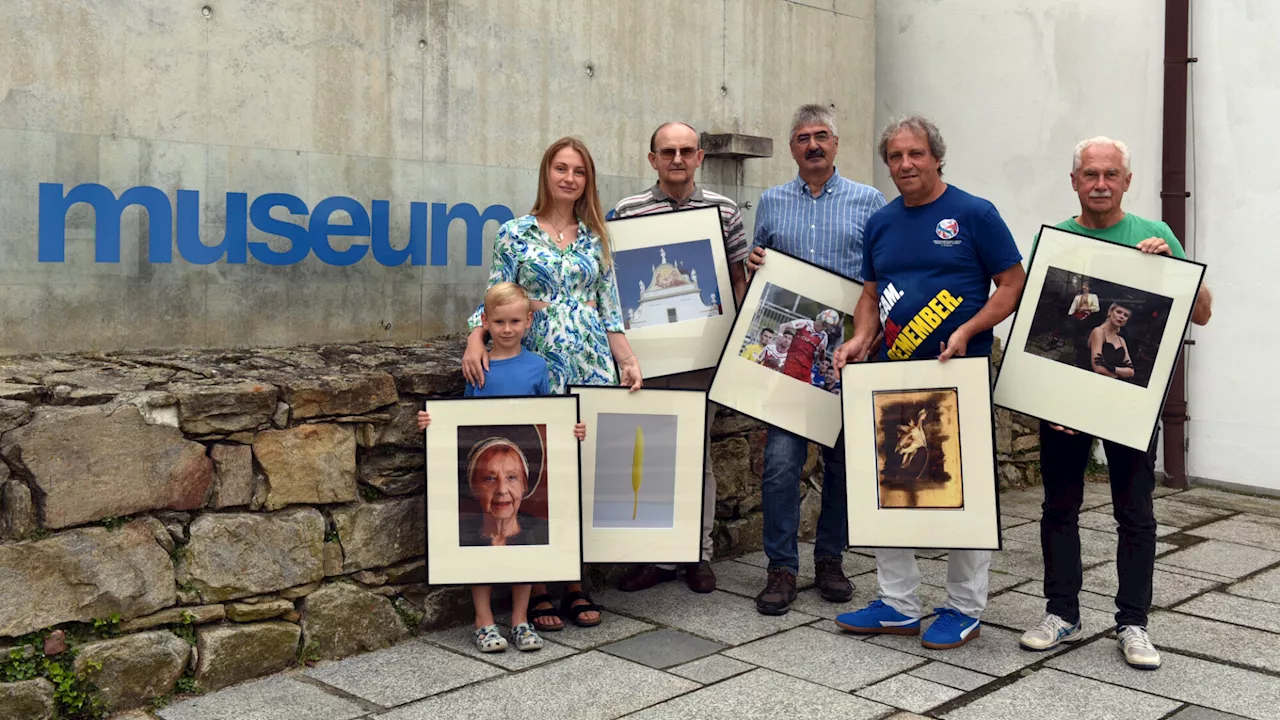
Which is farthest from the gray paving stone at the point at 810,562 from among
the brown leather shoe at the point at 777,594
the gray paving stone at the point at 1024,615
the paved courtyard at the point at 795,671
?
the gray paving stone at the point at 1024,615

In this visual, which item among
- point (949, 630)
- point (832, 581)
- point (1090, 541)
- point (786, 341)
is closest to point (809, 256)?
point (786, 341)

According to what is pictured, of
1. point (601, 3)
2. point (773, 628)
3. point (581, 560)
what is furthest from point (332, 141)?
point (773, 628)

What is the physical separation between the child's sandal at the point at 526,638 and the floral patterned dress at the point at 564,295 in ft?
2.78


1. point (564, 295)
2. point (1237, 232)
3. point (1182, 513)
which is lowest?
point (1182, 513)

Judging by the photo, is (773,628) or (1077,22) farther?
(1077,22)

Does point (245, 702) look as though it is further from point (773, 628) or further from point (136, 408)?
point (773, 628)

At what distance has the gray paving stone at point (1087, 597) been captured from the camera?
190 inches

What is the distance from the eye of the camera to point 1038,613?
15.5 ft

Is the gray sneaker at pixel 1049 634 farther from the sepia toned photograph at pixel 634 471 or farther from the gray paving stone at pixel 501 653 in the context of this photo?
the gray paving stone at pixel 501 653

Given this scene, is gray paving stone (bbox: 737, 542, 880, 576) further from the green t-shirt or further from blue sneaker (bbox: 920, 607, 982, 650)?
the green t-shirt

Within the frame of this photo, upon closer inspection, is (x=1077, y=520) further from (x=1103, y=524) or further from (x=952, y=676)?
(x=1103, y=524)

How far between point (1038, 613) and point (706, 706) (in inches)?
66.6

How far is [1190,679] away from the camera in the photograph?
399 cm

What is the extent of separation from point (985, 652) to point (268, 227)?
3.23 meters
